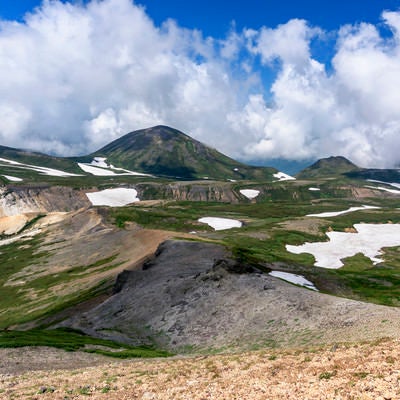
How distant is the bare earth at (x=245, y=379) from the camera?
67.7ft

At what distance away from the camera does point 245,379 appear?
2448 cm

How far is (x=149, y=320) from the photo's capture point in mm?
60219

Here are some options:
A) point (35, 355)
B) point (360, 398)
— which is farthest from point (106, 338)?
point (360, 398)

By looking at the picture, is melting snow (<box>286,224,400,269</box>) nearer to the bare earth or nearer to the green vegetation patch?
the green vegetation patch

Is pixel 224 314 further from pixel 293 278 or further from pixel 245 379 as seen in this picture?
pixel 293 278

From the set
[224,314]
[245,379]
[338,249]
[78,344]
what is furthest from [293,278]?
[338,249]

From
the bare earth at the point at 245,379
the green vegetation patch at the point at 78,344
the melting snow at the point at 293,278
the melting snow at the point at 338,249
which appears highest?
the bare earth at the point at 245,379

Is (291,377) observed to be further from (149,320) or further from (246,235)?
(246,235)

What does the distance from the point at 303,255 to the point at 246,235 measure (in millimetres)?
35567

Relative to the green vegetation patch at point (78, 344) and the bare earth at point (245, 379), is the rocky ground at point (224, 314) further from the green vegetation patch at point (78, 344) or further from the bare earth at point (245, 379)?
the bare earth at point (245, 379)

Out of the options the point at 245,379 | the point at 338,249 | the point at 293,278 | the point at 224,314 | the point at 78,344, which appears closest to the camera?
the point at 245,379

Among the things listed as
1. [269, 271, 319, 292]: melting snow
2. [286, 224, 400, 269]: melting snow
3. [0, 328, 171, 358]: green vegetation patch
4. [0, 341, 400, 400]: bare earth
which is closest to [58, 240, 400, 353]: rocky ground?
[0, 328, 171, 358]: green vegetation patch

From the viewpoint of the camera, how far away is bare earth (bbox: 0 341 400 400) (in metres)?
20.6

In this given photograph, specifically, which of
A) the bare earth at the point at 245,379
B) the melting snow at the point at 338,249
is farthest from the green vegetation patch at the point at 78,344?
the melting snow at the point at 338,249
